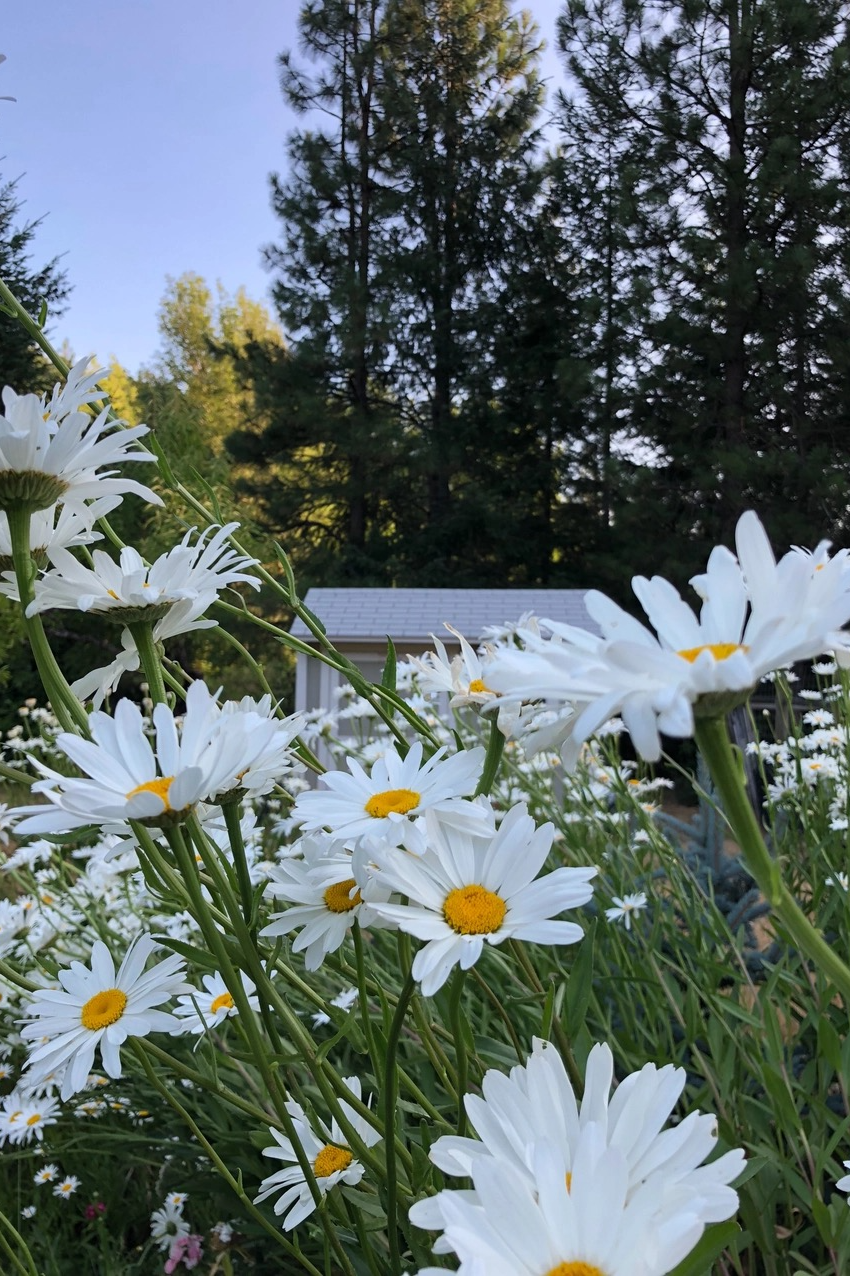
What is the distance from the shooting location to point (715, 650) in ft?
1.02

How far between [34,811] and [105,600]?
13 cm

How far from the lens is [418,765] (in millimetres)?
455

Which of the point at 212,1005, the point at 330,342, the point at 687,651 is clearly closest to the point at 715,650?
the point at 687,651

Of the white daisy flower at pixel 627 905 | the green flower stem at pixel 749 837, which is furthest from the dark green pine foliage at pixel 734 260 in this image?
the green flower stem at pixel 749 837

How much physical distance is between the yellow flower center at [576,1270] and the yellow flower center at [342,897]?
196 mm

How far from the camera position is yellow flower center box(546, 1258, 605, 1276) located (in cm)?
26

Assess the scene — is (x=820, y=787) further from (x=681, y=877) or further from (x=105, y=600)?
(x=105, y=600)

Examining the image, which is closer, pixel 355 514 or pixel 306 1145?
pixel 306 1145

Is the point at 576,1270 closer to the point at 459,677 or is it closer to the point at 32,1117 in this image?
the point at 459,677

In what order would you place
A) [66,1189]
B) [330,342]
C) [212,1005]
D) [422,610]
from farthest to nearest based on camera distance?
[330,342], [422,610], [66,1189], [212,1005]

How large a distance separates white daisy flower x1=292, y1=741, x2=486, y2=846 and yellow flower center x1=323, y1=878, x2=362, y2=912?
0.04m

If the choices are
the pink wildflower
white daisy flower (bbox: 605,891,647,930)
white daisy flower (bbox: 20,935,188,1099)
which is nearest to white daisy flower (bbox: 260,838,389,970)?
white daisy flower (bbox: 20,935,188,1099)

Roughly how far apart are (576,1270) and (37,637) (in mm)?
349

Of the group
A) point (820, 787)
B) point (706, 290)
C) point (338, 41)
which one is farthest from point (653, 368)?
point (820, 787)
